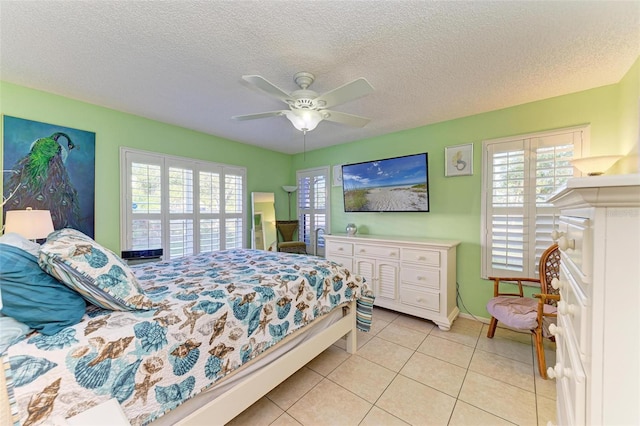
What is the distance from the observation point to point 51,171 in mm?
2393

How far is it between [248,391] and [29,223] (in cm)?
216

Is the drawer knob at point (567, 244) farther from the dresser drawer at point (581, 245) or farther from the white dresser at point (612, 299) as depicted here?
the white dresser at point (612, 299)

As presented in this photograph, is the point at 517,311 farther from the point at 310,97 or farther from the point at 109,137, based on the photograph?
the point at 109,137

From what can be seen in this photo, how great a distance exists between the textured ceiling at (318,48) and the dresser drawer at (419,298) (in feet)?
6.78

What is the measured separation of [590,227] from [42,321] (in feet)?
6.22

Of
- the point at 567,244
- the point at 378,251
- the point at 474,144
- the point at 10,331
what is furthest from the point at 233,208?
the point at 567,244

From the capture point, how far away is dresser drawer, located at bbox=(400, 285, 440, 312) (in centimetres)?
277

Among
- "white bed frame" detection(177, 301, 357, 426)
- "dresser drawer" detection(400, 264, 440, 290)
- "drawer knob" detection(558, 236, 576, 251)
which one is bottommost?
"white bed frame" detection(177, 301, 357, 426)

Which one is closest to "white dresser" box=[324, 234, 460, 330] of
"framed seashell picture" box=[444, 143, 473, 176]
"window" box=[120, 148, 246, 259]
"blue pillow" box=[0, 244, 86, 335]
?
"framed seashell picture" box=[444, 143, 473, 176]

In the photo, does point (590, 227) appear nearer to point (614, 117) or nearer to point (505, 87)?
point (505, 87)

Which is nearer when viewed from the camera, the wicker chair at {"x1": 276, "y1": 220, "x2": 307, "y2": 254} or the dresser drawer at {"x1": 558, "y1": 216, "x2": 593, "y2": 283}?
the dresser drawer at {"x1": 558, "y1": 216, "x2": 593, "y2": 283}

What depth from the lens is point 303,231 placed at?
4.76 m

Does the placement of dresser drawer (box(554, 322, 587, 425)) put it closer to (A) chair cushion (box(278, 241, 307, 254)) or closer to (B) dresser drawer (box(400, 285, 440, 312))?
(B) dresser drawer (box(400, 285, 440, 312))

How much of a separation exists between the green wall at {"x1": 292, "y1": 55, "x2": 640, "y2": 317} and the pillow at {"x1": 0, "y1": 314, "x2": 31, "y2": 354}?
11.4 feet
